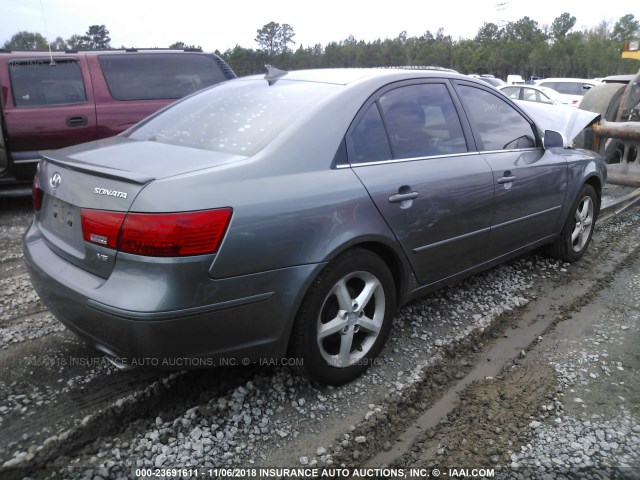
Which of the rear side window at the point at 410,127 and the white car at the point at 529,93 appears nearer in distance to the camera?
the rear side window at the point at 410,127

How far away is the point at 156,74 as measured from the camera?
655 centimetres

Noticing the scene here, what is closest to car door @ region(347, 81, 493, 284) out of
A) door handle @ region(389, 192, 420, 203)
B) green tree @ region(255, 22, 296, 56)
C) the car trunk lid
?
door handle @ region(389, 192, 420, 203)

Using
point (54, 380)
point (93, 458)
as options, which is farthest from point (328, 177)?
point (54, 380)

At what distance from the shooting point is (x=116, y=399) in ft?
8.39

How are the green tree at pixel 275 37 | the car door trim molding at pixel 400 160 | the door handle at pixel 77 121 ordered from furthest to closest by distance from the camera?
the green tree at pixel 275 37
the door handle at pixel 77 121
the car door trim molding at pixel 400 160

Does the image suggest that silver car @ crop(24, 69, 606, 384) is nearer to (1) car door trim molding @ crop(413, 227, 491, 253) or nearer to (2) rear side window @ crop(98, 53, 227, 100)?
(1) car door trim molding @ crop(413, 227, 491, 253)

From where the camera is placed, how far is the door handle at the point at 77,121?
596 centimetres

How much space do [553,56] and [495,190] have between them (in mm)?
47906

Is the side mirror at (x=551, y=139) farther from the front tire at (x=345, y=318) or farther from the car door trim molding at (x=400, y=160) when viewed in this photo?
the front tire at (x=345, y=318)

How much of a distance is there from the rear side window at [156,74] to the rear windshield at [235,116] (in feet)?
11.3

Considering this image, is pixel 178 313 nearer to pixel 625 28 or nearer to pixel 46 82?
pixel 46 82

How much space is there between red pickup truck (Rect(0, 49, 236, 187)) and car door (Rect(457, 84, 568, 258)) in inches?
164

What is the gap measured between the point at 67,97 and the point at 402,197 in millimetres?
4902

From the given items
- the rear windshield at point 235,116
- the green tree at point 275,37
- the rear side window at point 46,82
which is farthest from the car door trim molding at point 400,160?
the green tree at point 275,37
